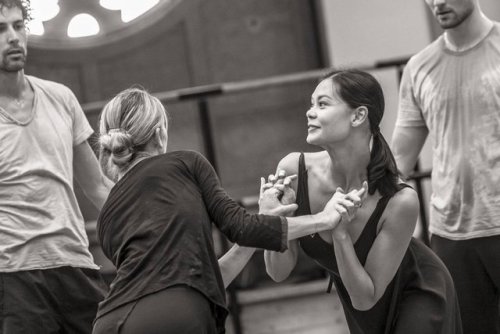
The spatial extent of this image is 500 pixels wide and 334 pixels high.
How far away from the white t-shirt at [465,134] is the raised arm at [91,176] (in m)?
1.06

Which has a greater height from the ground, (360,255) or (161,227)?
(161,227)

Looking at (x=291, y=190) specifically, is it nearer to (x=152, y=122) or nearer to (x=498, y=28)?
(x=152, y=122)

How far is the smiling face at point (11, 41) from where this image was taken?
2973 mm

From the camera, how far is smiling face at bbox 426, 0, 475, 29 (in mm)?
3146

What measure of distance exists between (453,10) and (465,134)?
39 cm

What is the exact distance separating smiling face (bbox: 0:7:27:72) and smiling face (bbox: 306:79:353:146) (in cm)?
90

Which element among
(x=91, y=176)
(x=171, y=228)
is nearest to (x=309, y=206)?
(x=171, y=228)

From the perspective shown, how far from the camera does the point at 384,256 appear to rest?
8.93ft

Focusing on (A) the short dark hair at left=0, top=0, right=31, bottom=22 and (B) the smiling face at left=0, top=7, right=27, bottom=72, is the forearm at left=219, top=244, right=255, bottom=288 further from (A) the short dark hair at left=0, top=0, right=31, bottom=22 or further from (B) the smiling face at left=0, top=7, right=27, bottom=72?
(A) the short dark hair at left=0, top=0, right=31, bottom=22

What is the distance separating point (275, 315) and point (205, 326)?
2.17m

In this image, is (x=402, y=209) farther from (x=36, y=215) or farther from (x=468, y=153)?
(x=36, y=215)

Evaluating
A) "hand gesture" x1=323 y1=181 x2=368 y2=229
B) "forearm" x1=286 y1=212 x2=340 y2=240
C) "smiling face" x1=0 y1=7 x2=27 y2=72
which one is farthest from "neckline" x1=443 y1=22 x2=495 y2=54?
"smiling face" x1=0 y1=7 x2=27 y2=72

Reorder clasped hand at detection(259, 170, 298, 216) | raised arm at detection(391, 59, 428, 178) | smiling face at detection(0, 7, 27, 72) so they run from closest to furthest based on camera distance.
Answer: clasped hand at detection(259, 170, 298, 216) → smiling face at detection(0, 7, 27, 72) → raised arm at detection(391, 59, 428, 178)

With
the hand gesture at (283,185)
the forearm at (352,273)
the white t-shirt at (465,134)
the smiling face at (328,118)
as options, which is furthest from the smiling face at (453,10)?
the forearm at (352,273)
